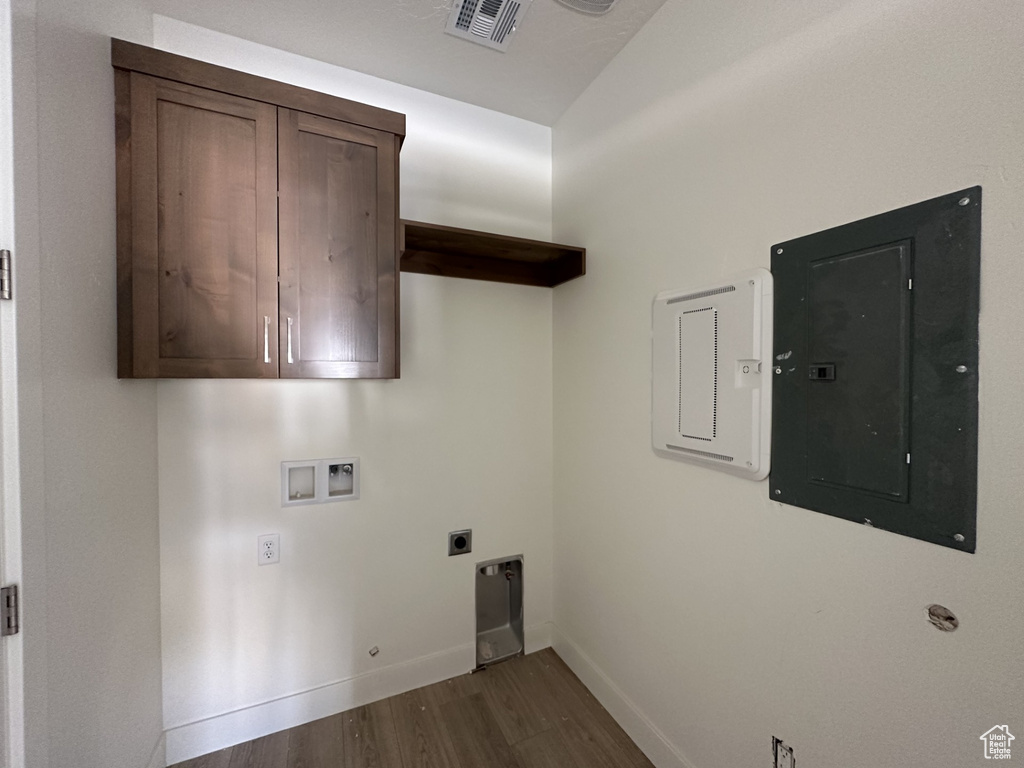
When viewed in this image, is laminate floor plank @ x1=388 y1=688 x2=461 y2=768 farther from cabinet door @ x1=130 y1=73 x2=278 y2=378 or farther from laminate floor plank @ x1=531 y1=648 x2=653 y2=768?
cabinet door @ x1=130 y1=73 x2=278 y2=378

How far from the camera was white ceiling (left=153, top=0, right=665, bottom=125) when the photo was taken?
1.44 meters

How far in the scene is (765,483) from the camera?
44.4 inches

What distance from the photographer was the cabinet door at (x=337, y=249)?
1355 millimetres

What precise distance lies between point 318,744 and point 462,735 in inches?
22.4

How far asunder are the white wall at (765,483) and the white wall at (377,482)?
0.34 meters

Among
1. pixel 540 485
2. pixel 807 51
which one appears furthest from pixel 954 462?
pixel 540 485

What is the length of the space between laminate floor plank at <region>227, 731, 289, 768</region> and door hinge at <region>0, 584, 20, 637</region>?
1.17 metres

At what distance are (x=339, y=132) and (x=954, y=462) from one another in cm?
190

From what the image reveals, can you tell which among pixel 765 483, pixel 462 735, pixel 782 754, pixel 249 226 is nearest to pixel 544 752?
pixel 462 735

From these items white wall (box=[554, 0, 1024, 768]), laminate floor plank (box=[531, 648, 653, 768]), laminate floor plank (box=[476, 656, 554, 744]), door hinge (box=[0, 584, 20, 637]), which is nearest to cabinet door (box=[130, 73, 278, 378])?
door hinge (box=[0, 584, 20, 637])

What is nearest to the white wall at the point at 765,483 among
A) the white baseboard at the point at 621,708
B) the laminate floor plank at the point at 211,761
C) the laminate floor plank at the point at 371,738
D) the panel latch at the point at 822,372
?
the white baseboard at the point at 621,708

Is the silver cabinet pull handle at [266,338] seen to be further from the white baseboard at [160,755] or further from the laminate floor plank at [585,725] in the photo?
the laminate floor plank at [585,725]

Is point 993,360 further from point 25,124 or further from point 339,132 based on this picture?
point 25,124

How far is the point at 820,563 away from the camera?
3.29ft
